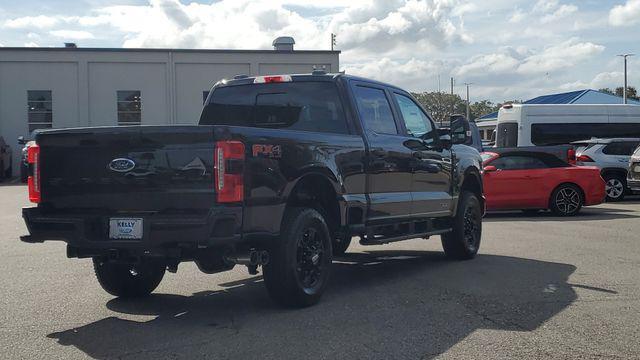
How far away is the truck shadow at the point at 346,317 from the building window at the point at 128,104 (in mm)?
33082

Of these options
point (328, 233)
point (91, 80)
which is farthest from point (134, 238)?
point (91, 80)

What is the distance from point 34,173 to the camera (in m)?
6.17

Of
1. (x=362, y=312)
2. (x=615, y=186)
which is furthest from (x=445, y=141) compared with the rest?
(x=615, y=186)

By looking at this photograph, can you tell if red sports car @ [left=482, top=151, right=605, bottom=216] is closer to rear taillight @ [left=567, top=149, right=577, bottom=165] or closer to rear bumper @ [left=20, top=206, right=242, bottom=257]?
rear taillight @ [left=567, top=149, right=577, bottom=165]

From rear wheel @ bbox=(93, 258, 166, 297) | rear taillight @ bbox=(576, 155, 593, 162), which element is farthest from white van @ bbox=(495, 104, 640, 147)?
rear wheel @ bbox=(93, 258, 166, 297)

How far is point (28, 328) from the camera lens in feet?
19.0

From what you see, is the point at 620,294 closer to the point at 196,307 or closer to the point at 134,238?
the point at 196,307

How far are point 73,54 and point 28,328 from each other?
35758 millimetres

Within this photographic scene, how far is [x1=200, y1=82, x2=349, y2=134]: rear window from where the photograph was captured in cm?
748

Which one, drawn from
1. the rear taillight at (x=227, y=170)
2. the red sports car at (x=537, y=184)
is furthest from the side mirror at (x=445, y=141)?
the red sports car at (x=537, y=184)

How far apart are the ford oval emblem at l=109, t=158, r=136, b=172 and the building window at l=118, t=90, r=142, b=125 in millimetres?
34723

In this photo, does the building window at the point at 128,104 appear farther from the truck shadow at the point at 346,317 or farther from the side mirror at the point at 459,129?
the truck shadow at the point at 346,317

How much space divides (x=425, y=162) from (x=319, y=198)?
2.08 m

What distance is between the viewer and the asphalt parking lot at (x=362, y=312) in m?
5.17
